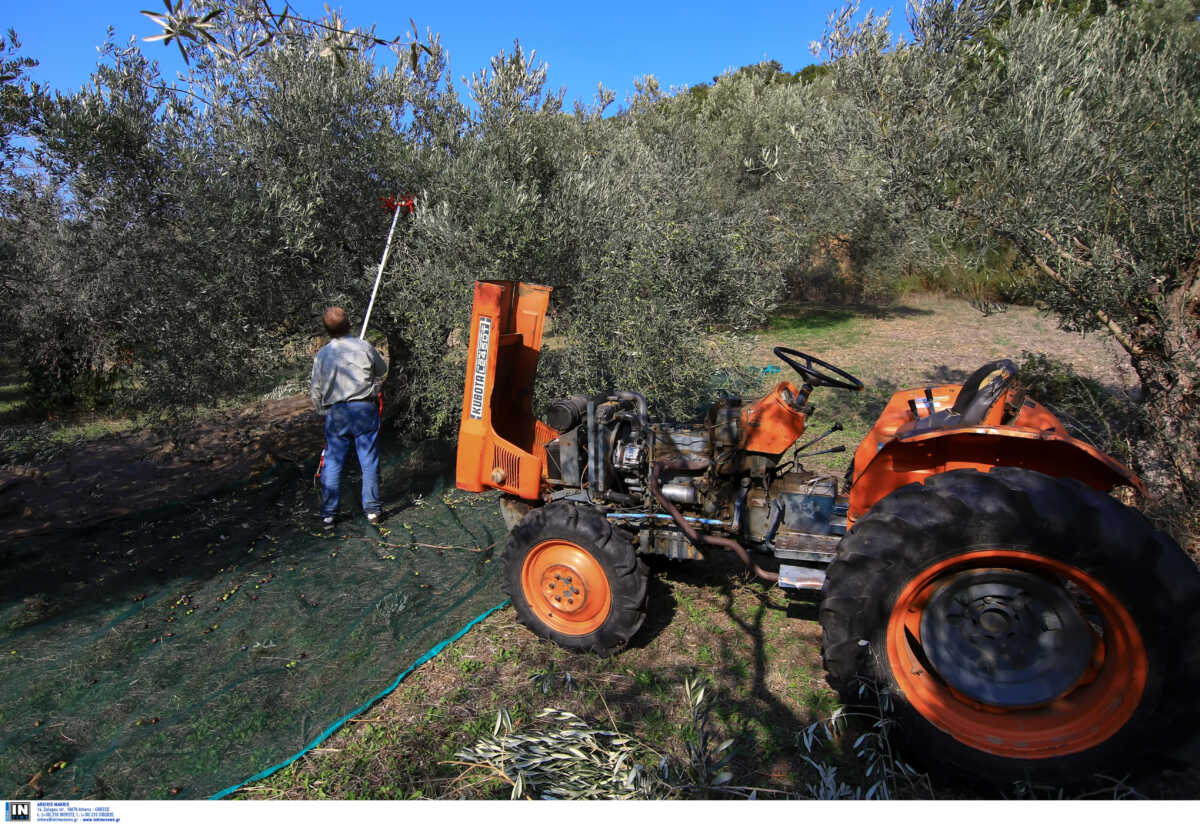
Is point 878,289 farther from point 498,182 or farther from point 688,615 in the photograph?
point 688,615

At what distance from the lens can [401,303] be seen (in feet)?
21.4

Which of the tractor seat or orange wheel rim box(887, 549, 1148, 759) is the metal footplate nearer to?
orange wheel rim box(887, 549, 1148, 759)

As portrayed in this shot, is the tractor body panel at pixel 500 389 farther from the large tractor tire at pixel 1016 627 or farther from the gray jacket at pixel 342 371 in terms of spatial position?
the large tractor tire at pixel 1016 627

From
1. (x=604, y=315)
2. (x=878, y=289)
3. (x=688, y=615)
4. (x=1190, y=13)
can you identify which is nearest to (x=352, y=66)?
(x=604, y=315)

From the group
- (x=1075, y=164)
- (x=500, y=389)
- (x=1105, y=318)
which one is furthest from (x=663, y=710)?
(x=1075, y=164)

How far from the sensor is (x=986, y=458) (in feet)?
9.50

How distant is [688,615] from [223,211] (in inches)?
201

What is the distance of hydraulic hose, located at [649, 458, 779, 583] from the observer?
331 cm

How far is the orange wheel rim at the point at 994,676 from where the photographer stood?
227 cm

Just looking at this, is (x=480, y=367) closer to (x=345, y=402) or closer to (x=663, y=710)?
(x=345, y=402)

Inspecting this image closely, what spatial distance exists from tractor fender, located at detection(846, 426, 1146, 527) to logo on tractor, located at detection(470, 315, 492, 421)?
212 cm
